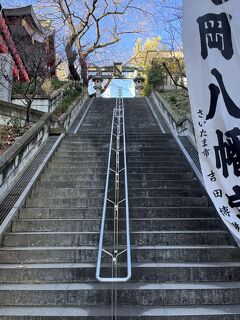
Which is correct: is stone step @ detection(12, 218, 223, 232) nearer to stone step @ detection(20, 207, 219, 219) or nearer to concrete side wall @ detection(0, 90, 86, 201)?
stone step @ detection(20, 207, 219, 219)

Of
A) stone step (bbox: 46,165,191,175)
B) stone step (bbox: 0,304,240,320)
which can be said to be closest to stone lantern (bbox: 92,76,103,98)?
stone step (bbox: 46,165,191,175)

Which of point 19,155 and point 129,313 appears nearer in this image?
point 129,313

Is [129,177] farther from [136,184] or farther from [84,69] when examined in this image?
[84,69]

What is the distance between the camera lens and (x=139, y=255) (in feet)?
19.7

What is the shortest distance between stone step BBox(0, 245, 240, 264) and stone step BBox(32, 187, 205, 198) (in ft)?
6.36

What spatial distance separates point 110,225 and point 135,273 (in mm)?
1372

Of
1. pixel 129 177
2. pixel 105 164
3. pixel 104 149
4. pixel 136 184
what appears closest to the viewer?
pixel 136 184

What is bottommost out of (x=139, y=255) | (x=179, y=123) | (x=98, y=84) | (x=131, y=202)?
(x=139, y=255)

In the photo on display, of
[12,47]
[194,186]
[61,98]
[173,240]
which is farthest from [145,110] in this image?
[173,240]

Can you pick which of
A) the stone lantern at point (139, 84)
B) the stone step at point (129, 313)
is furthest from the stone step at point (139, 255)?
the stone lantern at point (139, 84)

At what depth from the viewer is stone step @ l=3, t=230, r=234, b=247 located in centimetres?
639

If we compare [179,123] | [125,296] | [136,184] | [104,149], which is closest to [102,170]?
[136,184]

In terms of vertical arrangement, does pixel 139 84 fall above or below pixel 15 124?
above

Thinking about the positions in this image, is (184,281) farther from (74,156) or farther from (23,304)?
(74,156)
